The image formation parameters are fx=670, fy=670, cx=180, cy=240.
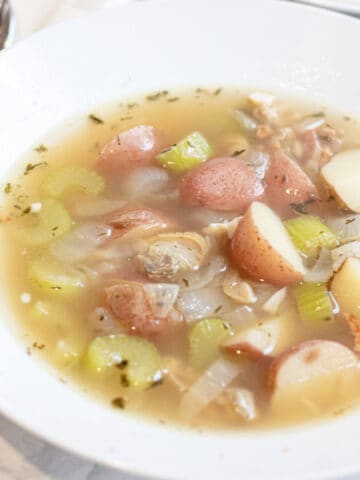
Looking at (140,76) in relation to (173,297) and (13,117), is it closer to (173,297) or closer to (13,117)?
(13,117)

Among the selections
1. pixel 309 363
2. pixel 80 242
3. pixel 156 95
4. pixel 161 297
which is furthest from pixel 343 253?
pixel 156 95

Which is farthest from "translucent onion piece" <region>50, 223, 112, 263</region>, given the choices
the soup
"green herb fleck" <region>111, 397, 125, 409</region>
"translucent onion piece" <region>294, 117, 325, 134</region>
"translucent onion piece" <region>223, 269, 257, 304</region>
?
"translucent onion piece" <region>294, 117, 325, 134</region>

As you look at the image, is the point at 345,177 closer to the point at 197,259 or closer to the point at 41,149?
the point at 197,259

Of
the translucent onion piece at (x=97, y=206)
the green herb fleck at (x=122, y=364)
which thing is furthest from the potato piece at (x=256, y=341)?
the translucent onion piece at (x=97, y=206)

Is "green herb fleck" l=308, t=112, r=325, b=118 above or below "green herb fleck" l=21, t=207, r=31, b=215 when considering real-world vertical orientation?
below

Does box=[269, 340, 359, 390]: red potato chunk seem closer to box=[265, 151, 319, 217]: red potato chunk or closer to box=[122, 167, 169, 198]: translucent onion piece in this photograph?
box=[265, 151, 319, 217]: red potato chunk

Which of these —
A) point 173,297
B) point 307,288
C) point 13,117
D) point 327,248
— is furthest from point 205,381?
point 13,117
